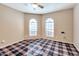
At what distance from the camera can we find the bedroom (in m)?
2.97

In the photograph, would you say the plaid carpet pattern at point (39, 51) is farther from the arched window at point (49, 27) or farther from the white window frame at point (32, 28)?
the white window frame at point (32, 28)

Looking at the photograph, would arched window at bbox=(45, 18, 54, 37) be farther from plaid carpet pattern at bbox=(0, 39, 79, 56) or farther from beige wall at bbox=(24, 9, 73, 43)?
plaid carpet pattern at bbox=(0, 39, 79, 56)

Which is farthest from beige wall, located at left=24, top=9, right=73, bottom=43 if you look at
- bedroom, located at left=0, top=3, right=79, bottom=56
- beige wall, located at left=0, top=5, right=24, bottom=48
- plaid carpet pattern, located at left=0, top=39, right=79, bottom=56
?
beige wall, located at left=0, top=5, right=24, bottom=48

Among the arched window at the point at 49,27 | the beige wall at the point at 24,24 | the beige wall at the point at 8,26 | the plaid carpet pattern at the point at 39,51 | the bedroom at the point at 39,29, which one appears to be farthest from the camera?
the arched window at the point at 49,27

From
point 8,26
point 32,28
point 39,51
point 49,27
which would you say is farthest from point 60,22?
A: point 8,26

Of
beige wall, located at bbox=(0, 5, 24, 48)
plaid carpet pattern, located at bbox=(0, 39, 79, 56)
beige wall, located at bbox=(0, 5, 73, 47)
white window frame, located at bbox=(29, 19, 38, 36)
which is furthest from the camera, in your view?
white window frame, located at bbox=(29, 19, 38, 36)

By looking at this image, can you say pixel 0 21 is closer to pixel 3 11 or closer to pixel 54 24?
pixel 3 11

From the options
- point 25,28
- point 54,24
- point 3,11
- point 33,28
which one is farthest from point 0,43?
point 54,24

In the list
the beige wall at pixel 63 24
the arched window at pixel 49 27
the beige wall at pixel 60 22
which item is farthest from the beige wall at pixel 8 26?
the beige wall at pixel 63 24

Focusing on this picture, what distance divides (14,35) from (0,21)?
3.97 feet

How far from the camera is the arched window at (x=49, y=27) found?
511cm

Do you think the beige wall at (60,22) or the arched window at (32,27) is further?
the arched window at (32,27)

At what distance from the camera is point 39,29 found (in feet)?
19.0

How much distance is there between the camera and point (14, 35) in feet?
13.8
